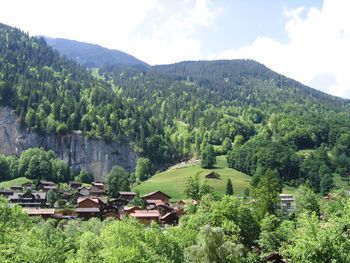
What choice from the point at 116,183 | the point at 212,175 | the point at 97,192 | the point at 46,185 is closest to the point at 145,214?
the point at 97,192

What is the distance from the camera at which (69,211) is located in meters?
108

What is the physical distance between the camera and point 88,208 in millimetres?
110312

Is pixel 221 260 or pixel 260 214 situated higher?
pixel 221 260

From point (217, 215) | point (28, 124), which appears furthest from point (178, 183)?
point (217, 215)

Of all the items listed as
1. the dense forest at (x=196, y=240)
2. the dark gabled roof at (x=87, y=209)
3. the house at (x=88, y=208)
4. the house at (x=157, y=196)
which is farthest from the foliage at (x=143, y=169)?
the dense forest at (x=196, y=240)

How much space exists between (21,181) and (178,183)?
49.5 meters

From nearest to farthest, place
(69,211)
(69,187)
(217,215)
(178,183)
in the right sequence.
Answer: (217,215) → (69,211) → (69,187) → (178,183)

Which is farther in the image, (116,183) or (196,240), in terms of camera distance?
(116,183)

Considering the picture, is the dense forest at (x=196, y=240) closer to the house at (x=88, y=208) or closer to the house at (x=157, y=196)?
the house at (x=88, y=208)

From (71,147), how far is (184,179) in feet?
162

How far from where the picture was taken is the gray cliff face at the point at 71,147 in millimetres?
174750

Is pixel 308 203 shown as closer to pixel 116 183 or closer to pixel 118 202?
pixel 118 202

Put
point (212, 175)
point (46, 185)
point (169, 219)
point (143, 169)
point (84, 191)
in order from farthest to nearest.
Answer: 1. point (143, 169)
2. point (212, 175)
3. point (46, 185)
4. point (84, 191)
5. point (169, 219)

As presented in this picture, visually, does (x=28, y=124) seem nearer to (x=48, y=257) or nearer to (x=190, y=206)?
(x=190, y=206)
